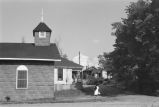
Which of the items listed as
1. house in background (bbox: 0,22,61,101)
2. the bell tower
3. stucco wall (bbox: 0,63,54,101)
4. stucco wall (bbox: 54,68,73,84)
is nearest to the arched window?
house in background (bbox: 0,22,61,101)

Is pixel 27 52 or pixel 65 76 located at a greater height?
pixel 27 52

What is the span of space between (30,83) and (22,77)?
0.85 meters

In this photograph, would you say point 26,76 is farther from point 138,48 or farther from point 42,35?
point 138,48

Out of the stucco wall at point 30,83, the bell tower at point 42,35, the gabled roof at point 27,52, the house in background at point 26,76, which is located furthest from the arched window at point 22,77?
the bell tower at point 42,35

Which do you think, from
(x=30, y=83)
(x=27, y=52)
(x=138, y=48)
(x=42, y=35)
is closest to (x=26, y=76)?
(x=30, y=83)

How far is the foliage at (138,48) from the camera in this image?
38.2 m

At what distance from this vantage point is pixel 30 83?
32125mm

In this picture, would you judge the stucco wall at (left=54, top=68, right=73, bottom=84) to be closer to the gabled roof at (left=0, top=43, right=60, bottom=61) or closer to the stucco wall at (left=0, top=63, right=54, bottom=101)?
the gabled roof at (left=0, top=43, right=60, bottom=61)

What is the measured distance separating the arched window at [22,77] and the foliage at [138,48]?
12.6m

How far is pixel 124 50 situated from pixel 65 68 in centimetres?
754

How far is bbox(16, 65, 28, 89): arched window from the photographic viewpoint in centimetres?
3203

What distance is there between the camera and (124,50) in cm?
4588

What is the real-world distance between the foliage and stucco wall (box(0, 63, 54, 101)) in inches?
434

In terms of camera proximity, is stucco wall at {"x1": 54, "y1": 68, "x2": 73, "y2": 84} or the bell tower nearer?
the bell tower
